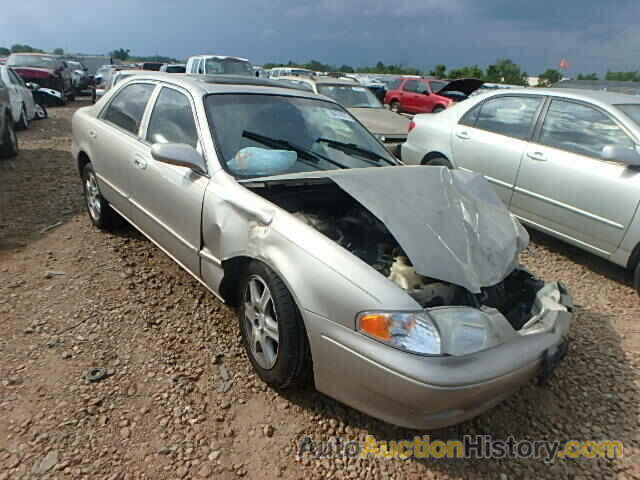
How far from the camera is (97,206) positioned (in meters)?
4.29

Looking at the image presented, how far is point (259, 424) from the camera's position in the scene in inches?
88.4

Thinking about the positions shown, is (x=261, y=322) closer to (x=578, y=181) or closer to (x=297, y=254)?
(x=297, y=254)

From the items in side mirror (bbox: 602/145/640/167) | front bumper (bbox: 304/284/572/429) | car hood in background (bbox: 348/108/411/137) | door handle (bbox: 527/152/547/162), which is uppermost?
side mirror (bbox: 602/145/640/167)

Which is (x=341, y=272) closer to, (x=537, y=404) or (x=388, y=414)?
(x=388, y=414)

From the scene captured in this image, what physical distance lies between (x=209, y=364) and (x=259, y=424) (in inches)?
22.3

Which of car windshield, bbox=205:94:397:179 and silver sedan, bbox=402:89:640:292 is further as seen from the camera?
silver sedan, bbox=402:89:640:292

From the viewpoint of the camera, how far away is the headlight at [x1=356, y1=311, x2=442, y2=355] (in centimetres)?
180

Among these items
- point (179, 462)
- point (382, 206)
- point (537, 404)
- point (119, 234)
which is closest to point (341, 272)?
point (382, 206)

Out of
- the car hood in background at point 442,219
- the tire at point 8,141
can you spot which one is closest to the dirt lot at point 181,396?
the car hood in background at point 442,219

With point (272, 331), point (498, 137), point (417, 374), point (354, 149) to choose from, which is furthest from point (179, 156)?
point (498, 137)

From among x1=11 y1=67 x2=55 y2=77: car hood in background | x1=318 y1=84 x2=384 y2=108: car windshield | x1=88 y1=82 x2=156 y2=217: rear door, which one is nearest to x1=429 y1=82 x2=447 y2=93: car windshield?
x1=318 y1=84 x2=384 y2=108: car windshield

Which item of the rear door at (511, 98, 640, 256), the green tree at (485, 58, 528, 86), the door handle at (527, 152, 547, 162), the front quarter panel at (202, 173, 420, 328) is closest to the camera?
the front quarter panel at (202, 173, 420, 328)

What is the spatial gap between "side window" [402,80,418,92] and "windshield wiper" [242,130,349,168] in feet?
49.5

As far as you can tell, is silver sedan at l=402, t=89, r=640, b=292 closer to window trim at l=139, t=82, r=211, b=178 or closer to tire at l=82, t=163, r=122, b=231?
window trim at l=139, t=82, r=211, b=178
